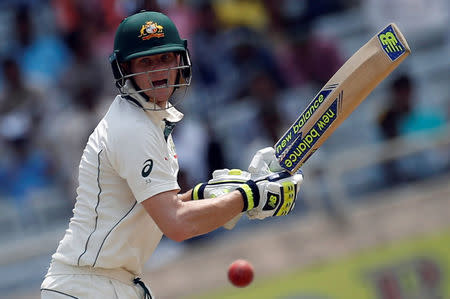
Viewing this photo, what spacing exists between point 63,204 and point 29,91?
1121 mm

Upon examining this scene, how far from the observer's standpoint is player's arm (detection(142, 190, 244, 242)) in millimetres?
3344

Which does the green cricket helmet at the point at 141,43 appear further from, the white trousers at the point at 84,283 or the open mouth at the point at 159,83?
the white trousers at the point at 84,283

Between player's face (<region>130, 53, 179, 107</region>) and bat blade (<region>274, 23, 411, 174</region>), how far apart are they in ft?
1.89

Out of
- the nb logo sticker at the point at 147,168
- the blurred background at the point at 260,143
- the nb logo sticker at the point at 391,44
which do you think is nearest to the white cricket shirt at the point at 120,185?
the nb logo sticker at the point at 147,168

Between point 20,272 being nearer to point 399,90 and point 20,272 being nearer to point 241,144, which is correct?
point 241,144

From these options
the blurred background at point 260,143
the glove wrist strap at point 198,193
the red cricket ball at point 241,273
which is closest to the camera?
the glove wrist strap at point 198,193

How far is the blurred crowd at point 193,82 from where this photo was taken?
720 centimetres

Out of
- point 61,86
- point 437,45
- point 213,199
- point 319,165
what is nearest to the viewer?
point 213,199

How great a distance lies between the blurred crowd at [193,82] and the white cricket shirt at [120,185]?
10.5 feet

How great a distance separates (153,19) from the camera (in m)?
3.60

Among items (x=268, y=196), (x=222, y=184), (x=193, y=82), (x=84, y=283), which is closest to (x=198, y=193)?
(x=222, y=184)

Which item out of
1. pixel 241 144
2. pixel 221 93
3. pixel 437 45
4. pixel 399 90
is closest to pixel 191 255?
pixel 241 144

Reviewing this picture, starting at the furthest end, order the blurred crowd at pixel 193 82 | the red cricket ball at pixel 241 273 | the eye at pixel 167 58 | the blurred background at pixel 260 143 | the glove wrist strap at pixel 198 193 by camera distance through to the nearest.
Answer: the blurred crowd at pixel 193 82 → the blurred background at pixel 260 143 → the red cricket ball at pixel 241 273 → the glove wrist strap at pixel 198 193 → the eye at pixel 167 58

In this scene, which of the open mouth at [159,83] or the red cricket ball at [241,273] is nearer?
the open mouth at [159,83]
